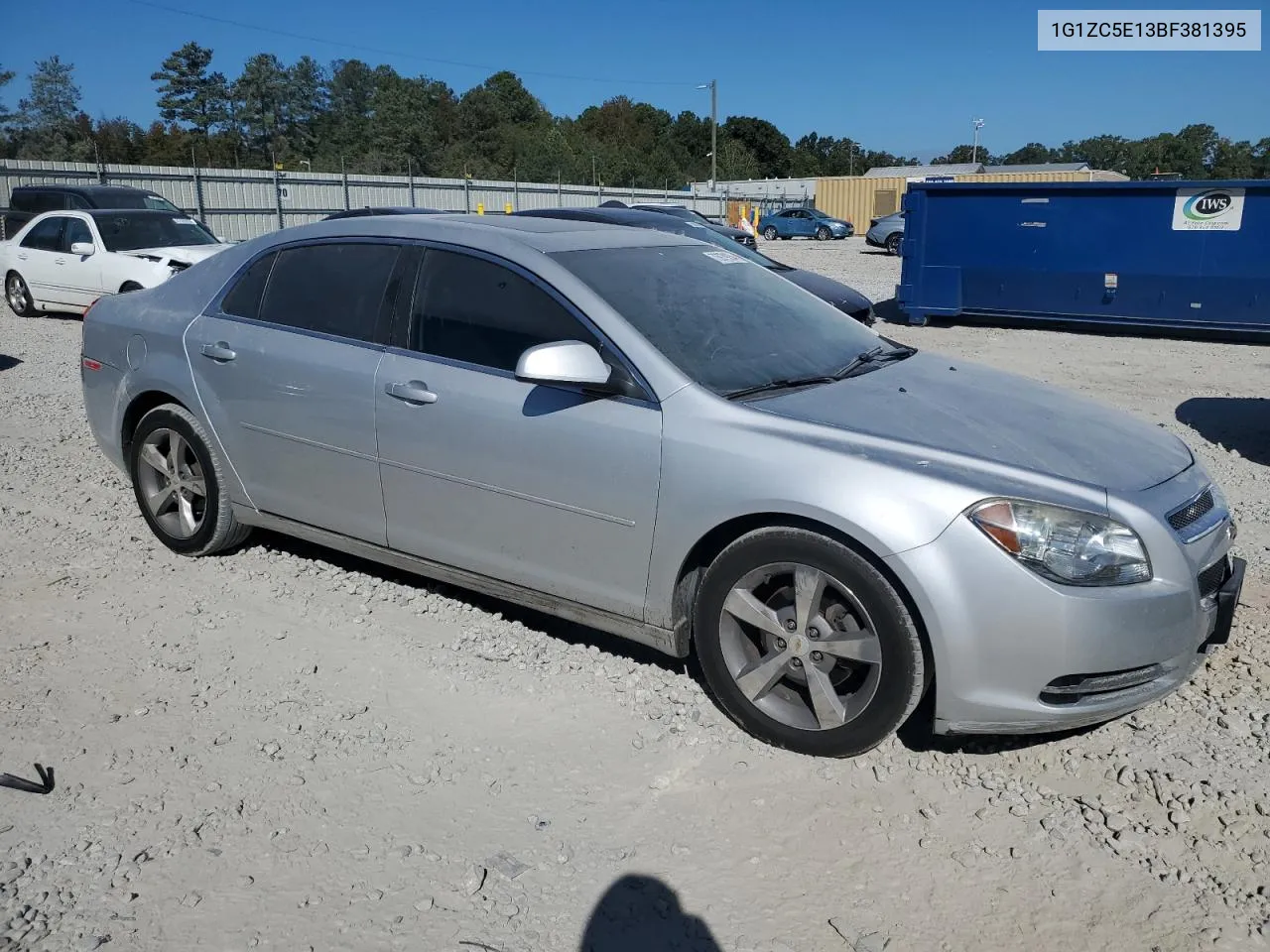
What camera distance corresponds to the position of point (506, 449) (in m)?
3.65

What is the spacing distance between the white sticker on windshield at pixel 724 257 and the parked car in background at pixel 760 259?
4533 millimetres

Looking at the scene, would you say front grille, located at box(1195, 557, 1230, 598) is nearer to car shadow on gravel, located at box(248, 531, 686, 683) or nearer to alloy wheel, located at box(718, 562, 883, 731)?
alloy wheel, located at box(718, 562, 883, 731)

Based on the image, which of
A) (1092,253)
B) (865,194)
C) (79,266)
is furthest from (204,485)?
(865,194)

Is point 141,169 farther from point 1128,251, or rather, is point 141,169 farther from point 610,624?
point 610,624

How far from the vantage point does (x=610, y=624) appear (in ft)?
11.9

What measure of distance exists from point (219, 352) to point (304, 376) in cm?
57

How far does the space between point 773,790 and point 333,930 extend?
1.30 metres

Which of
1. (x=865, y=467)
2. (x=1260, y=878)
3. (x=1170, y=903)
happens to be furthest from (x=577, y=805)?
(x=1260, y=878)

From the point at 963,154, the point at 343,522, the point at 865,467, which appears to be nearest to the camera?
the point at 865,467

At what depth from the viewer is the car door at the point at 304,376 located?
4082 mm

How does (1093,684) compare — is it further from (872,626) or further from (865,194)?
(865,194)

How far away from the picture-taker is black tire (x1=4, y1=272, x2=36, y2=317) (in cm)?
1440

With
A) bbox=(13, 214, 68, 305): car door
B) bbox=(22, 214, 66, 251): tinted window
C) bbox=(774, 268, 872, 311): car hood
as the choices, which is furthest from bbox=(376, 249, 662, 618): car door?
bbox=(22, 214, 66, 251): tinted window

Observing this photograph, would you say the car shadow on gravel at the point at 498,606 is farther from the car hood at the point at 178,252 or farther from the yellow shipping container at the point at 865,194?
the yellow shipping container at the point at 865,194
